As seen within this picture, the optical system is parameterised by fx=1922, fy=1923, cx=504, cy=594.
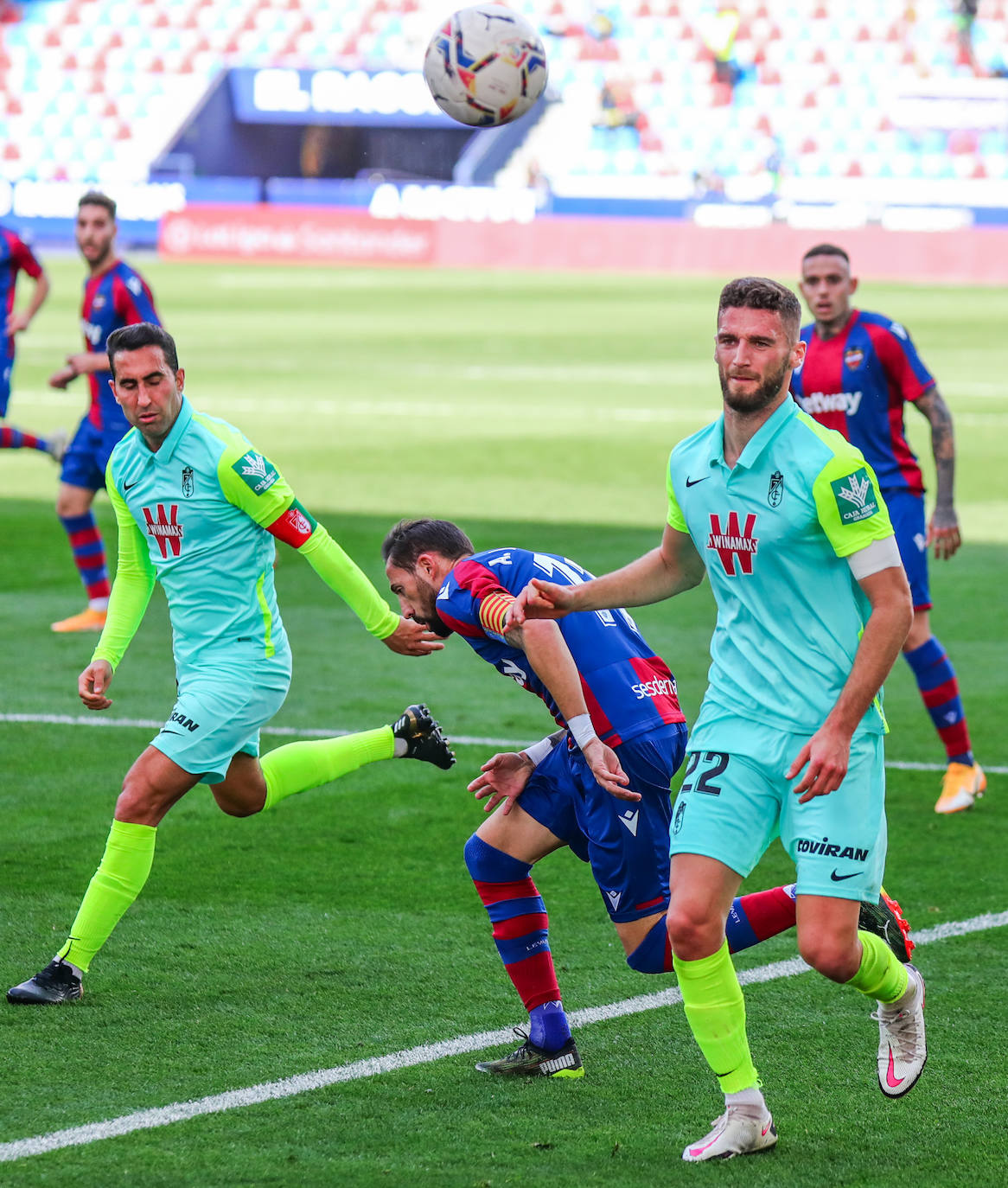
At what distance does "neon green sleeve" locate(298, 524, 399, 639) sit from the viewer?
6.25 metres

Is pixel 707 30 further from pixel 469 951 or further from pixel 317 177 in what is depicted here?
pixel 469 951

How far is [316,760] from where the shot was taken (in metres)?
6.93

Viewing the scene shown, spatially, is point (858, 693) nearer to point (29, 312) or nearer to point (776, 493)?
point (776, 493)

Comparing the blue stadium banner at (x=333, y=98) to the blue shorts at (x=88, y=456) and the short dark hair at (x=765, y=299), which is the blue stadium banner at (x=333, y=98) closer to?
the blue shorts at (x=88, y=456)

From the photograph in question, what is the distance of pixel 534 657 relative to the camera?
16.3 feet

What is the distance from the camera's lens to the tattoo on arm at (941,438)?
27.2 feet

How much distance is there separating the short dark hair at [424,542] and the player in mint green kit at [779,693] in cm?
86

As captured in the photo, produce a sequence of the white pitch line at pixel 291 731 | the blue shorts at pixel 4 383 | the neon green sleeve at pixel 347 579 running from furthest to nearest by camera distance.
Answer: the blue shorts at pixel 4 383 → the white pitch line at pixel 291 731 → the neon green sleeve at pixel 347 579

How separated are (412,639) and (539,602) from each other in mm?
1560

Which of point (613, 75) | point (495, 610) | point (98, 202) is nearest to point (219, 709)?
point (495, 610)

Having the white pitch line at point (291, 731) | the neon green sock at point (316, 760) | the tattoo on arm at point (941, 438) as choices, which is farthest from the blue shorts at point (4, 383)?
the tattoo on arm at point (941, 438)

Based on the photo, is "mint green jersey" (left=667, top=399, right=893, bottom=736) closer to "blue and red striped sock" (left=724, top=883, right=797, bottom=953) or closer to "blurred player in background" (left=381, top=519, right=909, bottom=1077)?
"blurred player in background" (left=381, top=519, right=909, bottom=1077)

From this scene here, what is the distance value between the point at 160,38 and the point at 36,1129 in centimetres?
6852

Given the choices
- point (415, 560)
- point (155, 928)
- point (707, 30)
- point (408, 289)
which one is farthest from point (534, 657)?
point (707, 30)
